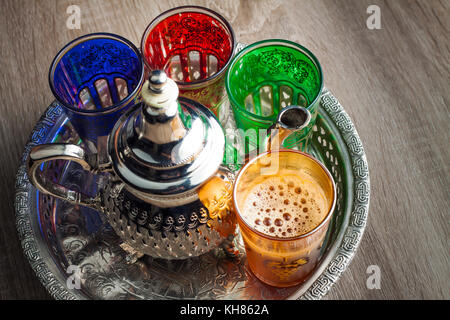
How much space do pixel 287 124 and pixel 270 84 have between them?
141mm

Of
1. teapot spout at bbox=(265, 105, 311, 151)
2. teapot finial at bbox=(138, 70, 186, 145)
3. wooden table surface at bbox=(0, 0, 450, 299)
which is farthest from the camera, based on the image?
wooden table surface at bbox=(0, 0, 450, 299)

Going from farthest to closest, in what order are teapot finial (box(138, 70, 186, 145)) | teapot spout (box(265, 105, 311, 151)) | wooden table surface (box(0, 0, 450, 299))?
1. wooden table surface (box(0, 0, 450, 299))
2. teapot spout (box(265, 105, 311, 151))
3. teapot finial (box(138, 70, 186, 145))

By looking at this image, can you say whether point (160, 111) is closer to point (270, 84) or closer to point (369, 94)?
point (270, 84)

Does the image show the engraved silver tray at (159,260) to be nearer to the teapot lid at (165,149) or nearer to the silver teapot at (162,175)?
the silver teapot at (162,175)

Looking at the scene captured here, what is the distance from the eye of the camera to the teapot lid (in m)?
0.58

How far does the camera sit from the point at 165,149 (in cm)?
60

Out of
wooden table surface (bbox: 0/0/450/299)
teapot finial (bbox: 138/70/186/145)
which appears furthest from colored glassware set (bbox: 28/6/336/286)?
wooden table surface (bbox: 0/0/450/299)

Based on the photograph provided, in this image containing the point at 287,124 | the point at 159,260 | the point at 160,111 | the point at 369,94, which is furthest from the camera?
the point at 369,94

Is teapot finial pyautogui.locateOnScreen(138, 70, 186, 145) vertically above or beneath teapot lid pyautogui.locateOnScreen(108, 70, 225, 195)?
above

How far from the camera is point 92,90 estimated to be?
811 millimetres

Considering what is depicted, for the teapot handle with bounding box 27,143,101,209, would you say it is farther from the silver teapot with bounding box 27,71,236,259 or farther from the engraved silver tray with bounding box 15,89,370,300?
the engraved silver tray with bounding box 15,89,370,300

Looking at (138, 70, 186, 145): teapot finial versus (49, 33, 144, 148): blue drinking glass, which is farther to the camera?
(49, 33, 144, 148): blue drinking glass

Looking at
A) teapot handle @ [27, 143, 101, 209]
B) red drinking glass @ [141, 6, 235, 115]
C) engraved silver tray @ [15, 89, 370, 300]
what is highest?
red drinking glass @ [141, 6, 235, 115]

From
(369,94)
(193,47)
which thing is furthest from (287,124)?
(369,94)
